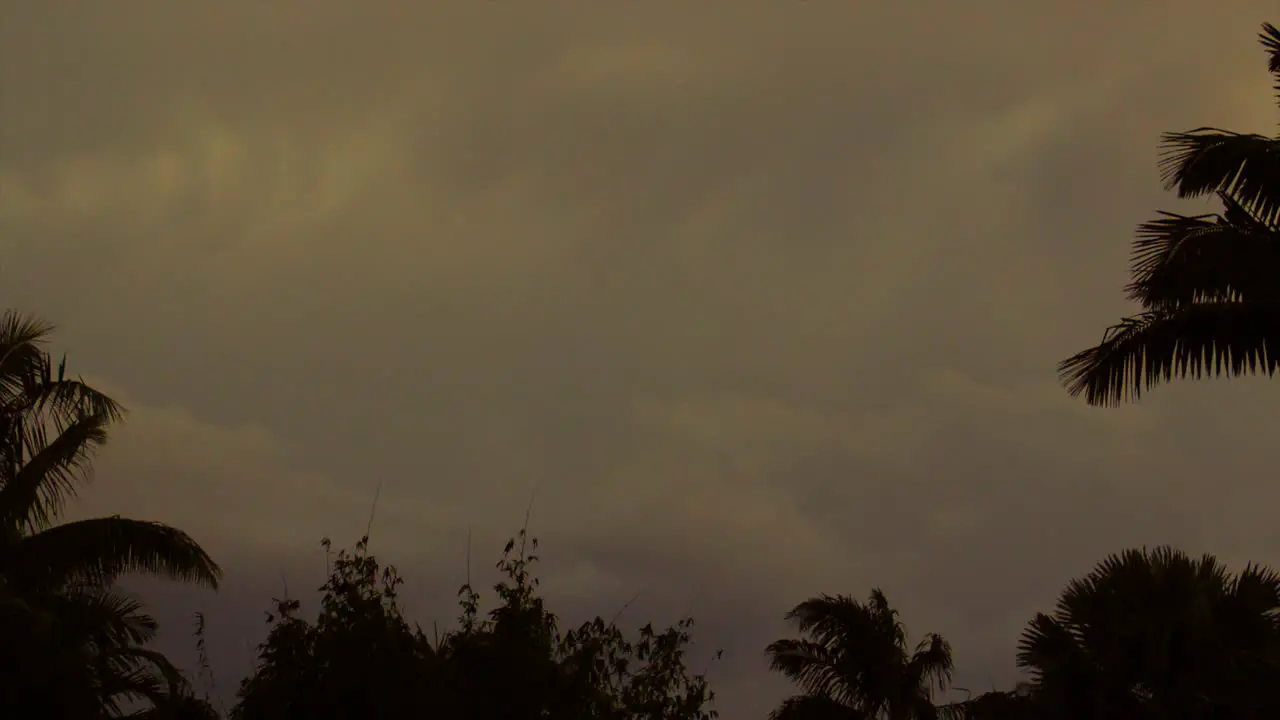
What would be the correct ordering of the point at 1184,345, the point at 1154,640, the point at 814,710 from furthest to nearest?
the point at 814,710 → the point at 1154,640 → the point at 1184,345

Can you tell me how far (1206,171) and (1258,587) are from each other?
1010cm

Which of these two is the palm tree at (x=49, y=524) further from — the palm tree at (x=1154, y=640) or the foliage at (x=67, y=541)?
the palm tree at (x=1154, y=640)

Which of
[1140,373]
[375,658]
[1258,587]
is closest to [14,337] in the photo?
[375,658]

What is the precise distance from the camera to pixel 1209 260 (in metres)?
Result: 13.9

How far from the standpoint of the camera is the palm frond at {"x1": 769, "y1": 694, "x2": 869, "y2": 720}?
2956 centimetres

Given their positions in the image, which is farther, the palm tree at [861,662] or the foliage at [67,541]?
the palm tree at [861,662]

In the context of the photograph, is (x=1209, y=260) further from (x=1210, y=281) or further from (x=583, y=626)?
(x=583, y=626)

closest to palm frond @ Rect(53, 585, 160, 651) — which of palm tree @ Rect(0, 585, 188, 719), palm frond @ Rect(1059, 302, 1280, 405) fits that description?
palm tree @ Rect(0, 585, 188, 719)

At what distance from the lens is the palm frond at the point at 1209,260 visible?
1373 centimetres

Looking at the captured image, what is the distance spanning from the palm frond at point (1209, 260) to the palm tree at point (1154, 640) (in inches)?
234

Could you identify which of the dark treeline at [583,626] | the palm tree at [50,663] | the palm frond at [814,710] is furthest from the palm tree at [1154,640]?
the palm tree at [50,663]

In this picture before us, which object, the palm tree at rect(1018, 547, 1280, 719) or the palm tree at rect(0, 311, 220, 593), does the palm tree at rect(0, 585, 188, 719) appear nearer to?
the palm tree at rect(0, 311, 220, 593)

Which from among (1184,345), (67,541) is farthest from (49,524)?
(1184,345)

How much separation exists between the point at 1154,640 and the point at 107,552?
14.8 metres
